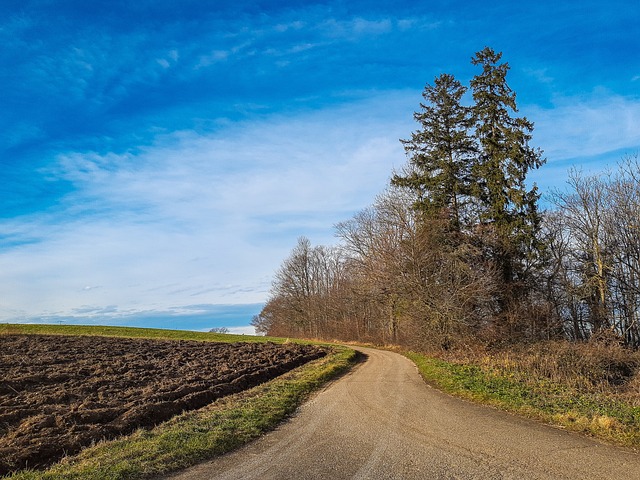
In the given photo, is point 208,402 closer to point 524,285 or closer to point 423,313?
point 423,313

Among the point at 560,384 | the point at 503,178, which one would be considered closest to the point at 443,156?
the point at 503,178

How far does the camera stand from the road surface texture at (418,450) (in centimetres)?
686

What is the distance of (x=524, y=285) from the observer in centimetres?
2783

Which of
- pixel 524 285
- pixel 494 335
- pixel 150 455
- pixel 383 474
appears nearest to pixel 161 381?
pixel 150 455

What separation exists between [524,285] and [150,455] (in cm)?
2521

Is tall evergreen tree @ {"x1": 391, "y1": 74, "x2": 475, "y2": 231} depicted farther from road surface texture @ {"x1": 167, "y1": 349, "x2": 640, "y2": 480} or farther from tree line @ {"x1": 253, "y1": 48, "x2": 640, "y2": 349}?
road surface texture @ {"x1": 167, "y1": 349, "x2": 640, "y2": 480}

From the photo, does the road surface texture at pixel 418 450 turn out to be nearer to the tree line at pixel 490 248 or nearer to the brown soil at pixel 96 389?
the brown soil at pixel 96 389

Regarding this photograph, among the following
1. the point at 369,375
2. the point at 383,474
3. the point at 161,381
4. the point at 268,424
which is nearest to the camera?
the point at 383,474

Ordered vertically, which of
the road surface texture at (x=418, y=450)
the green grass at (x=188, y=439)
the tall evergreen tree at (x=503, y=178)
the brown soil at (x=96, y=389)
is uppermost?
the tall evergreen tree at (x=503, y=178)

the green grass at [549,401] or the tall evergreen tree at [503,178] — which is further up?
the tall evergreen tree at [503,178]

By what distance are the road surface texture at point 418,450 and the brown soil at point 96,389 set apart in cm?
304

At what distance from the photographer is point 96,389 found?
1380 centimetres

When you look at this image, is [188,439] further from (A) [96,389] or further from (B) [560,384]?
(B) [560,384]

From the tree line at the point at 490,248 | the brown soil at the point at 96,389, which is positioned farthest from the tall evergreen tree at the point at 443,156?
the brown soil at the point at 96,389
